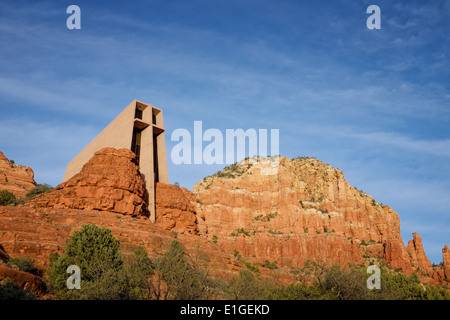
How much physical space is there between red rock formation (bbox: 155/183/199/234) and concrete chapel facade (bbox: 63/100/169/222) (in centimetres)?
138

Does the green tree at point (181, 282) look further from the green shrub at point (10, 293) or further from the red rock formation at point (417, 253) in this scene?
the red rock formation at point (417, 253)

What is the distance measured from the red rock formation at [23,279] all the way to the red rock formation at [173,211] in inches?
906

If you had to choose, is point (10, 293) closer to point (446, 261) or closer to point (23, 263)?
point (23, 263)

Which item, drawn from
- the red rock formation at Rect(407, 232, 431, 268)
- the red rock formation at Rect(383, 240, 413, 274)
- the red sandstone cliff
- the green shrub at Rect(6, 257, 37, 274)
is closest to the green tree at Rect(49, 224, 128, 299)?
the green shrub at Rect(6, 257, 37, 274)

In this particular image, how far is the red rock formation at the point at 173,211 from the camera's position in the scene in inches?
1991

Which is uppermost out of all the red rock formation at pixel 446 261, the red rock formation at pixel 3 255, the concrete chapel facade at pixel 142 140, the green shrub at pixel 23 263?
the concrete chapel facade at pixel 142 140

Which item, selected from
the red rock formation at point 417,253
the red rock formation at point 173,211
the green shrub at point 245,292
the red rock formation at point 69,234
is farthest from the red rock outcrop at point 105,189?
the red rock formation at point 417,253

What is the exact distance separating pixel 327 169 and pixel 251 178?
19406 mm

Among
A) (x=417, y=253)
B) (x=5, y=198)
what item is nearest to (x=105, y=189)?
(x=5, y=198)

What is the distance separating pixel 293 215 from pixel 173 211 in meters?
39.3

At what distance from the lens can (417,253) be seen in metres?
89.4

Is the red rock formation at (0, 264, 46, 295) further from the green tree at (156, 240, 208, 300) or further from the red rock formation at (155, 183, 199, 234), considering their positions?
the red rock formation at (155, 183, 199, 234)
